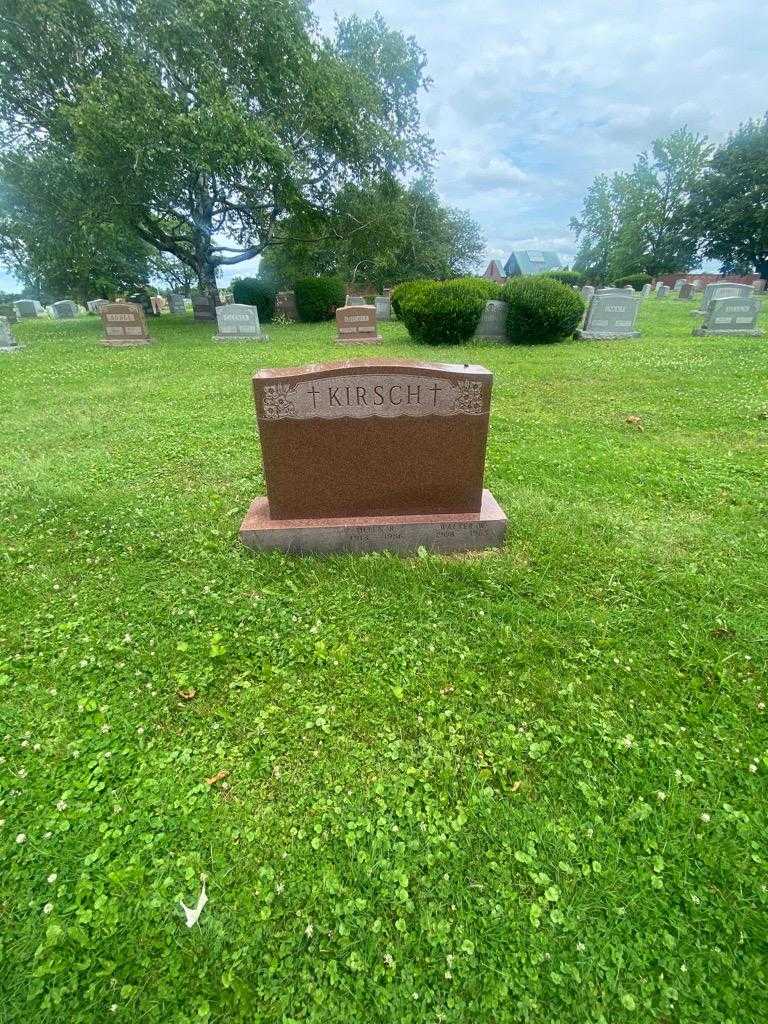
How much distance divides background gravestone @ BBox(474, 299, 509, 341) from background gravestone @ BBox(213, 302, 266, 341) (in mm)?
7283

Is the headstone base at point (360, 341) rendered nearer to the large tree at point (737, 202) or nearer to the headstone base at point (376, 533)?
the headstone base at point (376, 533)

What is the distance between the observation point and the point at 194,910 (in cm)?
166

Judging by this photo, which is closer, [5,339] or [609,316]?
[609,316]

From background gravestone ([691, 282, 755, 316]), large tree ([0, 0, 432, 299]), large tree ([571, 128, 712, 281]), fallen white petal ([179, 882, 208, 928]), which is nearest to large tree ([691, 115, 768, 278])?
large tree ([571, 128, 712, 281])

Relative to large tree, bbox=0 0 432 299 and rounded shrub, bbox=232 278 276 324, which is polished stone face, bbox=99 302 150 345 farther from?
rounded shrub, bbox=232 278 276 324

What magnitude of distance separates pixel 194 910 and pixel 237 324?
646 inches

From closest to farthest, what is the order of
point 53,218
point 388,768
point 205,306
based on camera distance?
point 388,768 < point 53,218 < point 205,306

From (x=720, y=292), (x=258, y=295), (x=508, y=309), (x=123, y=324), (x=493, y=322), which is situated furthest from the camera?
(x=258, y=295)

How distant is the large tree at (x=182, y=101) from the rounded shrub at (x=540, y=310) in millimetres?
9480

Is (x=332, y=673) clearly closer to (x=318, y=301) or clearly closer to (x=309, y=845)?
(x=309, y=845)

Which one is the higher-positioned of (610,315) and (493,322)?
(610,315)

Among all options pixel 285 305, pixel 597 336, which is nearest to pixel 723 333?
pixel 597 336

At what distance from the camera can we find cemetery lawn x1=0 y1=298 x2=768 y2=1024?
1525 millimetres

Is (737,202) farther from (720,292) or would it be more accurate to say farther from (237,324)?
(237,324)
